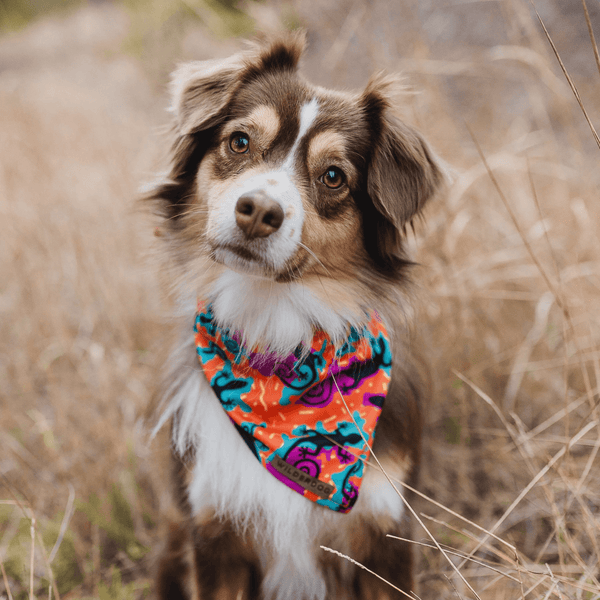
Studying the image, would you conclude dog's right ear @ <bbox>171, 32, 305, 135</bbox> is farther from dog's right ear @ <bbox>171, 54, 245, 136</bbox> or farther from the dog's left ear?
the dog's left ear

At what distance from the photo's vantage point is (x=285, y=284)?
1938 mm

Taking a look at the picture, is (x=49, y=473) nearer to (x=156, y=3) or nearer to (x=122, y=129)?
(x=122, y=129)

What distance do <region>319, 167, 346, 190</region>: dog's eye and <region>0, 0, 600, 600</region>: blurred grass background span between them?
568mm

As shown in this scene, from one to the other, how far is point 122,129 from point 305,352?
5.59 metres

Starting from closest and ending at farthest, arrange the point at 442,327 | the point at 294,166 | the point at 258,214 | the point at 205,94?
the point at 258,214 < the point at 294,166 < the point at 205,94 < the point at 442,327

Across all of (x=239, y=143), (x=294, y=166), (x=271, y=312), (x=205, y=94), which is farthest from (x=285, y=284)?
(x=205, y=94)

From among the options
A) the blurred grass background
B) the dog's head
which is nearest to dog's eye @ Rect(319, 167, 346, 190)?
the dog's head

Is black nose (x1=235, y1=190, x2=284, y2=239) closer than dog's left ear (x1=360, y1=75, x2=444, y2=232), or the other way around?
black nose (x1=235, y1=190, x2=284, y2=239)

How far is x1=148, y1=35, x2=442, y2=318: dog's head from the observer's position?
174 centimetres

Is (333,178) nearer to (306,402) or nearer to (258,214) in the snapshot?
(258,214)

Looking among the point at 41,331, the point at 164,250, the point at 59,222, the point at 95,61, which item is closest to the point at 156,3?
the point at 95,61

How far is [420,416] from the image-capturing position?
2.25 meters

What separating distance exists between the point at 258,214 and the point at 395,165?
712 millimetres

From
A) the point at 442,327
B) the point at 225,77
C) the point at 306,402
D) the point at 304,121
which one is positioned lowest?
the point at 306,402
